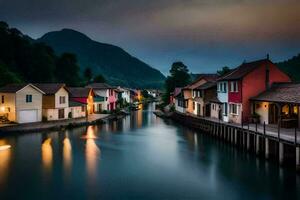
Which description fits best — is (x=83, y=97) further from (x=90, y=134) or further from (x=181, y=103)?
(x=90, y=134)

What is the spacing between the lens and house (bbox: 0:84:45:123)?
55.7 metres

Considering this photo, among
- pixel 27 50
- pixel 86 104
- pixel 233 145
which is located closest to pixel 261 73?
pixel 233 145

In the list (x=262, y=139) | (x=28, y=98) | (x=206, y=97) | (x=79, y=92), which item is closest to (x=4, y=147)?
(x=28, y=98)

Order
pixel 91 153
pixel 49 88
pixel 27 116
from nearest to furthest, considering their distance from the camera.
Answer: pixel 91 153 < pixel 27 116 < pixel 49 88

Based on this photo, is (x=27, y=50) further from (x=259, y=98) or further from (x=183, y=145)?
(x=259, y=98)

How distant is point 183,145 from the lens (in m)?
44.7

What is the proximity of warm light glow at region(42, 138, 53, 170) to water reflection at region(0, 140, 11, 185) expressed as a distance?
3447 millimetres

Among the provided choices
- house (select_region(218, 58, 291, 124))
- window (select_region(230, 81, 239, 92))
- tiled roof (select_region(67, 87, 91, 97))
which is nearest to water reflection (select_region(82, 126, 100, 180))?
house (select_region(218, 58, 291, 124))

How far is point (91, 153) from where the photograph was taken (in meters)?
38.5

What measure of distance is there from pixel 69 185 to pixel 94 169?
5227 mm

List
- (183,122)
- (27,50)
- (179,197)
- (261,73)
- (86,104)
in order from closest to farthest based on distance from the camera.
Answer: (179,197) < (261,73) < (183,122) < (86,104) < (27,50)

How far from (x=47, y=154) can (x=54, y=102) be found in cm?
2473

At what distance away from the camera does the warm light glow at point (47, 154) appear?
32.8 m

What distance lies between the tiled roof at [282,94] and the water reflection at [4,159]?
2770 centimetres
